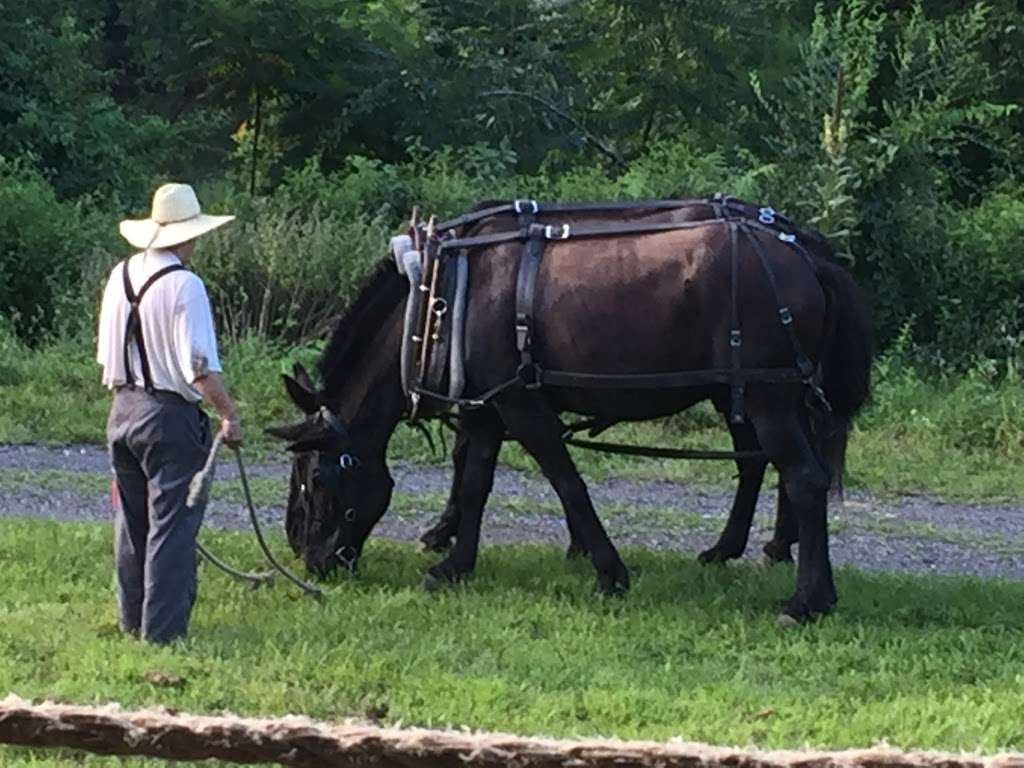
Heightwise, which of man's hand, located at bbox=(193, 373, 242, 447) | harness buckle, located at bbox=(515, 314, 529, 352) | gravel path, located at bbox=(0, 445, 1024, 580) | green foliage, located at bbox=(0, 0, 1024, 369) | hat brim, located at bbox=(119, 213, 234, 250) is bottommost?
gravel path, located at bbox=(0, 445, 1024, 580)

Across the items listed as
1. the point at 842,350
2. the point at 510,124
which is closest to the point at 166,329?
A: the point at 842,350

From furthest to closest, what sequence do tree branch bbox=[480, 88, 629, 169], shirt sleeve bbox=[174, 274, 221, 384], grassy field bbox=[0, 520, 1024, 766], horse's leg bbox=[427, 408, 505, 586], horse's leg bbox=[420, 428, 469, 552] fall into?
tree branch bbox=[480, 88, 629, 169]
horse's leg bbox=[420, 428, 469, 552]
horse's leg bbox=[427, 408, 505, 586]
shirt sleeve bbox=[174, 274, 221, 384]
grassy field bbox=[0, 520, 1024, 766]

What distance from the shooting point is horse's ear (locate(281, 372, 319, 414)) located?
802 centimetres

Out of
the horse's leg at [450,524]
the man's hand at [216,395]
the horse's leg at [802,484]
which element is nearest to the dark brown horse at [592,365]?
the horse's leg at [802,484]

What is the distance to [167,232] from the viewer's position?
6.40m

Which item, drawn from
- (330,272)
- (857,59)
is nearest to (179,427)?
(330,272)

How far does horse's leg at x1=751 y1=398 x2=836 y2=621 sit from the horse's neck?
1.91m

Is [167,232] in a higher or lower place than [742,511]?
higher

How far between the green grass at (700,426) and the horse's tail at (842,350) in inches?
145

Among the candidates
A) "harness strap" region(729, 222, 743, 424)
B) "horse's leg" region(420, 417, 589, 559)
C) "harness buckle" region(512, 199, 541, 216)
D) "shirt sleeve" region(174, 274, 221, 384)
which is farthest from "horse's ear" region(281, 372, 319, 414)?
"harness strap" region(729, 222, 743, 424)

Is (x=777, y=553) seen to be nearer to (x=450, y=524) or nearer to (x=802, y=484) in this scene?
(x=802, y=484)

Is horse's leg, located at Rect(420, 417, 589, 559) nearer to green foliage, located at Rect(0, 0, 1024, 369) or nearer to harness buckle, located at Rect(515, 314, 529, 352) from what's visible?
harness buckle, located at Rect(515, 314, 529, 352)

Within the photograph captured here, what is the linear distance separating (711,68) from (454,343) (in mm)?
15732

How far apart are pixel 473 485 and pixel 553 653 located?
71.5 inches
